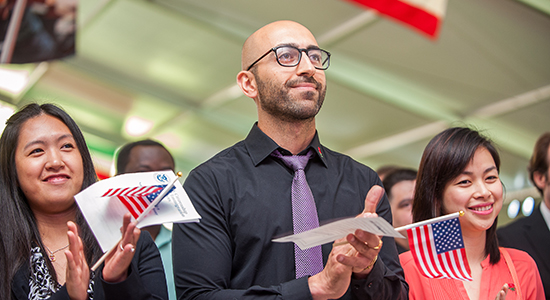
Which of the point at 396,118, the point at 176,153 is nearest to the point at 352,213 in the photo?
the point at 396,118

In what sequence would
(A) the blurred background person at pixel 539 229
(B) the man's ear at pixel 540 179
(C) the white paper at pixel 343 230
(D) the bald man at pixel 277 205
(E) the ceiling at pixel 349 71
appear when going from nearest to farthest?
(C) the white paper at pixel 343 230
(D) the bald man at pixel 277 205
(A) the blurred background person at pixel 539 229
(B) the man's ear at pixel 540 179
(E) the ceiling at pixel 349 71

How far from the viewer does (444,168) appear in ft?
8.13

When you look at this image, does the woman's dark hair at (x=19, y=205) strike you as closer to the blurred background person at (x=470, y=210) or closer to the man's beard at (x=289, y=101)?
the man's beard at (x=289, y=101)

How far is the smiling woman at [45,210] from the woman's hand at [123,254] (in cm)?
4

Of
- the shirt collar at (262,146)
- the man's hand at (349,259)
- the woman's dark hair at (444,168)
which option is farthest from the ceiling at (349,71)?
the man's hand at (349,259)

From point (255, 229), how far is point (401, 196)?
2011 millimetres

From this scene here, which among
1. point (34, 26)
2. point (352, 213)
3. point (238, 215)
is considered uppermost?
point (34, 26)

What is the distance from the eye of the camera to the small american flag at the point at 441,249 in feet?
6.66

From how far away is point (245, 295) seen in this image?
6.05ft

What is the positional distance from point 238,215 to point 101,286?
52 cm

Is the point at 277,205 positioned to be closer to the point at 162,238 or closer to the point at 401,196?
the point at 162,238

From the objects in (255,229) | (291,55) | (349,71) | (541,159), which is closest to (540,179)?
(541,159)

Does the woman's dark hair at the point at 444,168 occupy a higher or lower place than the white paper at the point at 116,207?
higher

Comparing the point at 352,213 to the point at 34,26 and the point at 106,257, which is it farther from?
the point at 34,26
